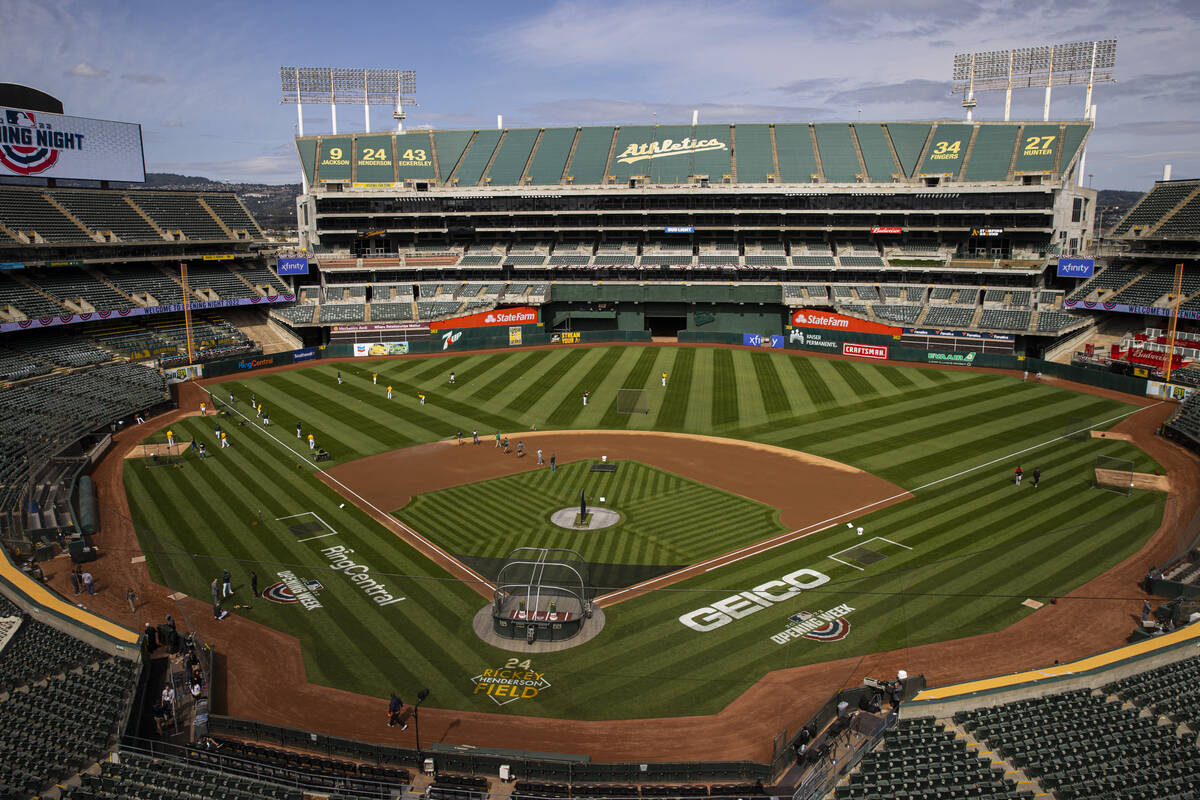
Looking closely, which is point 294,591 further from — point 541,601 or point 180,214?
point 180,214

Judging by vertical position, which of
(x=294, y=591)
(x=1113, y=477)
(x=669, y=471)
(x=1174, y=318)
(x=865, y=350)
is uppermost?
(x=1174, y=318)

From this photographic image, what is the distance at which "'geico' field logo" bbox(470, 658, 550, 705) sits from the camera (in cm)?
2205

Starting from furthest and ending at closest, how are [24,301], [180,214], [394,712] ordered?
[180,214]
[24,301]
[394,712]

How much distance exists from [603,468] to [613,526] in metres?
8.02

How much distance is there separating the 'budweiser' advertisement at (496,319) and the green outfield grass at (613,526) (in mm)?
38855

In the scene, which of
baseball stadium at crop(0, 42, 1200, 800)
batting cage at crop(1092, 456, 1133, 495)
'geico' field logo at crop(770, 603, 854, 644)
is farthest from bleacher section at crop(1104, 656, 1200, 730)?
batting cage at crop(1092, 456, 1133, 495)

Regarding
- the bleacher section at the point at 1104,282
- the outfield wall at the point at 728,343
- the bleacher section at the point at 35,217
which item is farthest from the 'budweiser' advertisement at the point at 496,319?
the bleacher section at the point at 1104,282

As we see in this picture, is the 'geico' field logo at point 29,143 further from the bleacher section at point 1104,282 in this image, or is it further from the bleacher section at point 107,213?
the bleacher section at point 1104,282

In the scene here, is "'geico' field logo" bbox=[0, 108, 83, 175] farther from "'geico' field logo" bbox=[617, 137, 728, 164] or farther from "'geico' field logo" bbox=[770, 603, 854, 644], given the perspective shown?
"'geico' field logo" bbox=[770, 603, 854, 644]

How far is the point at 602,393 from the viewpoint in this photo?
5916cm

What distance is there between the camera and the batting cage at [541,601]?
25.0m

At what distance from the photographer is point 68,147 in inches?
2709

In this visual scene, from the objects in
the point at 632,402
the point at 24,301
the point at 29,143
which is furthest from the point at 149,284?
the point at 632,402

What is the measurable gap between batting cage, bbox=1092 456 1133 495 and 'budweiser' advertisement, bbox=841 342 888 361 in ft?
102
